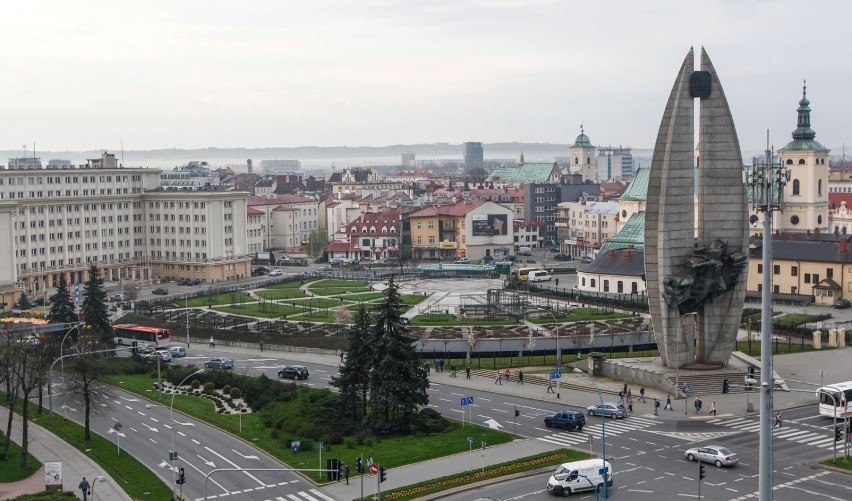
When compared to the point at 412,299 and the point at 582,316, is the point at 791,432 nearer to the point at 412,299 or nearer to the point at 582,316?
the point at 582,316

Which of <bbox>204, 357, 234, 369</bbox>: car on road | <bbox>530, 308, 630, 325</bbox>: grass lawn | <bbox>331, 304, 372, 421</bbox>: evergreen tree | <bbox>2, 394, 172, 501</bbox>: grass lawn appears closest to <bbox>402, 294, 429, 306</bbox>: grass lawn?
<bbox>530, 308, 630, 325</bbox>: grass lawn

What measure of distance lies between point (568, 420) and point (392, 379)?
10.7m

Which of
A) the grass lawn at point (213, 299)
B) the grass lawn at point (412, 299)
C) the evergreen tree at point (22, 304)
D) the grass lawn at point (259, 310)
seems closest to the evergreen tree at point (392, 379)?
the grass lawn at point (259, 310)

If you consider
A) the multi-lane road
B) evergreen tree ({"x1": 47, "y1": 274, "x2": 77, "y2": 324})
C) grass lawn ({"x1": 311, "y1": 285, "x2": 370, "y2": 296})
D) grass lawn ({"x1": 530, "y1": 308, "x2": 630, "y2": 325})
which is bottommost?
the multi-lane road

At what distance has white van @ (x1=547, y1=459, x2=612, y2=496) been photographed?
160 feet

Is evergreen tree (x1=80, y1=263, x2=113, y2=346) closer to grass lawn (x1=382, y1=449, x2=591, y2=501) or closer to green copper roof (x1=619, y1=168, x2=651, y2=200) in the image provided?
grass lawn (x1=382, y1=449, x2=591, y2=501)

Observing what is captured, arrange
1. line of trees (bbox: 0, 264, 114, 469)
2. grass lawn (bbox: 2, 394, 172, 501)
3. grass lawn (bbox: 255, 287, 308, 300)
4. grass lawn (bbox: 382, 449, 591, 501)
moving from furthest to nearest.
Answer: grass lawn (bbox: 255, 287, 308, 300) → line of trees (bbox: 0, 264, 114, 469) → grass lawn (bbox: 2, 394, 172, 501) → grass lawn (bbox: 382, 449, 591, 501)

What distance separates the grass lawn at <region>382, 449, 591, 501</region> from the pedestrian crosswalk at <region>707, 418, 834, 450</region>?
1156 centimetres

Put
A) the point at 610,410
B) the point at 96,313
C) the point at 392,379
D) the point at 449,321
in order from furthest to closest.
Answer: the point at 449,321, the point at 96,313, the point at 610,410, the point at 392,379

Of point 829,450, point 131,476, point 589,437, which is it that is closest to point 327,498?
point 131,476

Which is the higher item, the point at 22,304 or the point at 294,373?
the point at 22,304

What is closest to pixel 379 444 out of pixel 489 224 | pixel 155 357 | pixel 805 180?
pixel 155 357

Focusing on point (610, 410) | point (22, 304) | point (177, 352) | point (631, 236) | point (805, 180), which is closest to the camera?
point (610, 410)

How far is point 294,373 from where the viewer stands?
78312mm
